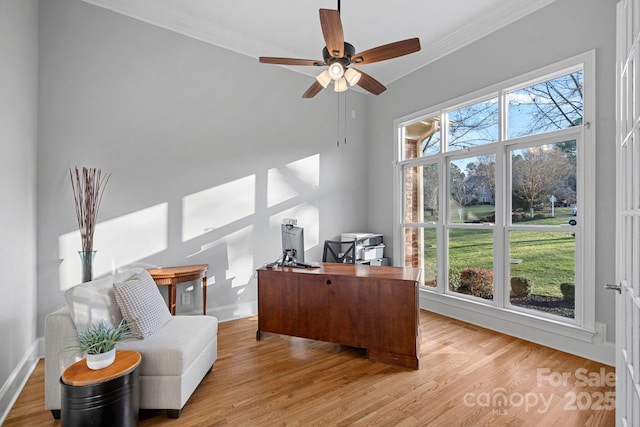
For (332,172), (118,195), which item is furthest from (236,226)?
(332,172)

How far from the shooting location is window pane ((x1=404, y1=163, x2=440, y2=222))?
4309 millimetres

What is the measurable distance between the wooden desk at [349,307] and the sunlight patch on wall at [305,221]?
1.11m

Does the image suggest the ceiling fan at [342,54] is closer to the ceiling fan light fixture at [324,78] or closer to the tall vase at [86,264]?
the ceiling fan light fixture at [324,78]

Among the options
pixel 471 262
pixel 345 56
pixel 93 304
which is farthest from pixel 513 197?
pixel 93 304

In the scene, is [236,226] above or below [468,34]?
below

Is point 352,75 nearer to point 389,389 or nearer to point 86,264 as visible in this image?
point 389,389

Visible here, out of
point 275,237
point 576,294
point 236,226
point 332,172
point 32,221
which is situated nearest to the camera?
point 32,221

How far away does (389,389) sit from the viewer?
7.50 ft

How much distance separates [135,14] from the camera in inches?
128

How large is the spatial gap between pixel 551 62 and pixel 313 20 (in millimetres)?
2454

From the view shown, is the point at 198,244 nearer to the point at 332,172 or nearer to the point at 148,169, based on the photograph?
the point at 148,169

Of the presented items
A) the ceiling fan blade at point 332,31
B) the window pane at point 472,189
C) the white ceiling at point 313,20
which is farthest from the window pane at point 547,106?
the ceiling fan blade at point 332,31

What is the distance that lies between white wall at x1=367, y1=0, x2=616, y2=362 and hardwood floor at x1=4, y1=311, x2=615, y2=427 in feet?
2.51

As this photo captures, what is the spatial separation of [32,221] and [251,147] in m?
2.28
